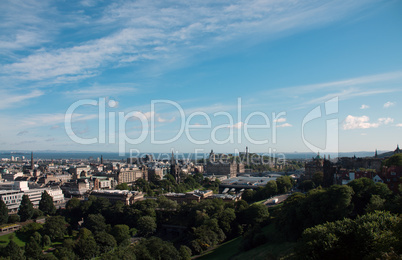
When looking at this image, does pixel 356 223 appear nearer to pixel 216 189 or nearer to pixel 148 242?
pixel 148 242

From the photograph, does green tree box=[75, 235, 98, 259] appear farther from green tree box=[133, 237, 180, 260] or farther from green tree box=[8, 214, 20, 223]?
green tree box=[8, 214, 20, 223]

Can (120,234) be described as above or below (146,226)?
below

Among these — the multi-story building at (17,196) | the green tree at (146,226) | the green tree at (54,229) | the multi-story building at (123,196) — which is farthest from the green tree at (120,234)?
the multi-story building at (17,196)

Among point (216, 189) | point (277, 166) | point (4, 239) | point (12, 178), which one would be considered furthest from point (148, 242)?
point (277, 166)

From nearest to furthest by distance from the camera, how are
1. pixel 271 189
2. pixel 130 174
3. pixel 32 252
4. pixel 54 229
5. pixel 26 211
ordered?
pixel 32 252 → pixel 54 229 → pixel 26 211 → pixel 271 189 → pixel 130 174

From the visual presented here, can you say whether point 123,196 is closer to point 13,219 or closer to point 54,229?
point 13,219

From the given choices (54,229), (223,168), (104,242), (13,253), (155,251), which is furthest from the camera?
(223,168)

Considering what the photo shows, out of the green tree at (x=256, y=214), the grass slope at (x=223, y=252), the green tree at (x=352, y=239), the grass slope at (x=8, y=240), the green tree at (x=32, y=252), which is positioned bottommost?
the grass slope at (x=8, y=240)

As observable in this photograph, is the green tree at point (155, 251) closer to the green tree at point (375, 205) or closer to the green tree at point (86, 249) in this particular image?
the green tree at point (86, 249)

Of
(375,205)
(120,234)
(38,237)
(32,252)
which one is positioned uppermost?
(375,205)

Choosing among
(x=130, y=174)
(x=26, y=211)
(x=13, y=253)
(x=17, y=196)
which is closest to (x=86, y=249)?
(x=13, y=253)
